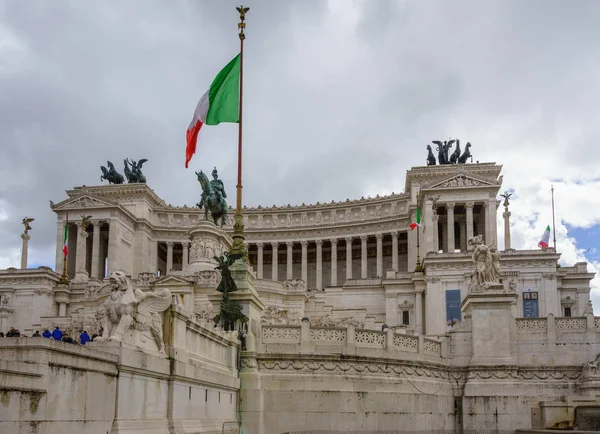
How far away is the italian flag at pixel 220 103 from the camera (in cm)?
3131

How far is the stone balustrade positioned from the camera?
28.0 meters

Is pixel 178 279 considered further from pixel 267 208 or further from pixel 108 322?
pixel 267 208

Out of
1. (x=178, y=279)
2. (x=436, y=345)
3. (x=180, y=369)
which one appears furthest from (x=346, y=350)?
(x=178, y=279)

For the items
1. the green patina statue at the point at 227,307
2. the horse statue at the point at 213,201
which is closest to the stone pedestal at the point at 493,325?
the green patina statue at the point at 227,307

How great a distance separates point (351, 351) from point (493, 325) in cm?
785

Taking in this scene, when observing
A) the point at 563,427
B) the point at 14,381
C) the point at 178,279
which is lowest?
the point at 563,427

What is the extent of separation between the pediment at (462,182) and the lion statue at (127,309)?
71534 mm

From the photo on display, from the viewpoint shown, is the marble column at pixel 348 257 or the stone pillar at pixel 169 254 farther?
the stone pillar at pixel 169 254

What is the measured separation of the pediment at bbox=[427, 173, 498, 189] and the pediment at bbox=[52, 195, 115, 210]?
137 feet

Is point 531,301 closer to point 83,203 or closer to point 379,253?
point 379,253

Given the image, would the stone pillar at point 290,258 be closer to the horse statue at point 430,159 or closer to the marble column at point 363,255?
the marble column at point 363,255

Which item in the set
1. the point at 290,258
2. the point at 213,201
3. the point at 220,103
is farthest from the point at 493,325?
the point at 290,258

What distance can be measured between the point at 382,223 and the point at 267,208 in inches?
714

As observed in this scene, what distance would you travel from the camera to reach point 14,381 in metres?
12.1
